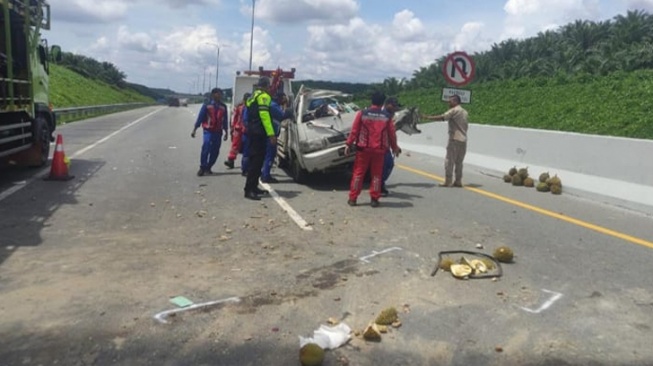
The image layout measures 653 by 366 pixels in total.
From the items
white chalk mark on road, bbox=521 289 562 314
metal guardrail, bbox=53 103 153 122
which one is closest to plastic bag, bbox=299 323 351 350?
white chalk mark on road, bbox=521 289 562 314

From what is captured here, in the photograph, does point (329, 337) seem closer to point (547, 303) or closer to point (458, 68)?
point (547, 303)

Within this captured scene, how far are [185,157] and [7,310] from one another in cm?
1152

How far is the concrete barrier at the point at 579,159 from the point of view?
10188 mm

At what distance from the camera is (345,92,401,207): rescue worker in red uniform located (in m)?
9.17

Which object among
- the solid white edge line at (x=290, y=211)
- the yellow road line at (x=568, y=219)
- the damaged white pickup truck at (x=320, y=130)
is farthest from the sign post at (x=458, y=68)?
the solid white edge line at (x=290, y=211)

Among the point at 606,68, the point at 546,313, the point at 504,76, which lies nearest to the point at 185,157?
the point at 546,313

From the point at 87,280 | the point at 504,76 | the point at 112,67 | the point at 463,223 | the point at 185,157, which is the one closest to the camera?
the point at 87,280

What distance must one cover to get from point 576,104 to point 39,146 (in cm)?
1669

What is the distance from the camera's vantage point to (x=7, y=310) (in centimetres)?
460

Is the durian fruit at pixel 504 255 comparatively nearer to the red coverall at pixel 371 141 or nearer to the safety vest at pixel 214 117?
the red coverall at pixel 371 141

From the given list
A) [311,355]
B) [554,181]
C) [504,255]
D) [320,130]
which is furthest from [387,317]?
[554,181]

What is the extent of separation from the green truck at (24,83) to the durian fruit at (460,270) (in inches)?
304

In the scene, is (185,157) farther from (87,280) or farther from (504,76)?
(504,76)

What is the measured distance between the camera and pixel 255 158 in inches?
391
